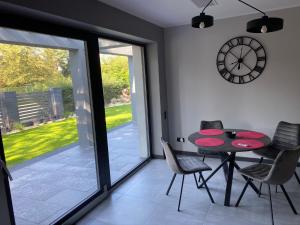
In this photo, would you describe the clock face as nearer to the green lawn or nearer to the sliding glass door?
the sliding glass door

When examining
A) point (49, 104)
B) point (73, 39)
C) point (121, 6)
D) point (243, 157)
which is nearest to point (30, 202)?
point (49, 104)

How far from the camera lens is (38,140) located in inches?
96.6

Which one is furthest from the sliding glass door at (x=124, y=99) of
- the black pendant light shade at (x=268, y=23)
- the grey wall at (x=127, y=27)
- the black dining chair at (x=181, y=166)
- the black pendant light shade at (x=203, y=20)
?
the black pendant light shade at (x=268, y=23)

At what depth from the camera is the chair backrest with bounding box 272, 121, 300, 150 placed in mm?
3104

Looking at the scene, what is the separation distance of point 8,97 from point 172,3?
2205mm

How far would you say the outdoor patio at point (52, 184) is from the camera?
2613mm

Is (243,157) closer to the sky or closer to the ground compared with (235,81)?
closer to the ground

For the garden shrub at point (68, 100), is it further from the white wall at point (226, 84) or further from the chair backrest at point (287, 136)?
the chair backrest at point (287, 136)

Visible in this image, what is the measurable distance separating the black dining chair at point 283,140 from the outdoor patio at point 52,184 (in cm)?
217

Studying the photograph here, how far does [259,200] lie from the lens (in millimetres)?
2768

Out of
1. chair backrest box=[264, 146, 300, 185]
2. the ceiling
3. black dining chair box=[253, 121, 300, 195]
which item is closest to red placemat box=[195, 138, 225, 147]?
chair backrest box=[264, 146, 300, 185]

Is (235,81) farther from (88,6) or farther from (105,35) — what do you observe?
(88,6)

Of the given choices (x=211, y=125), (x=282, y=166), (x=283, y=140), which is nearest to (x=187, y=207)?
(x=282, y=166)

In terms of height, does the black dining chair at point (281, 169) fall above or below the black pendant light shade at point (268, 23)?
below
